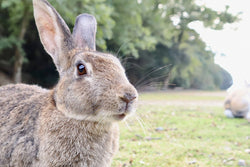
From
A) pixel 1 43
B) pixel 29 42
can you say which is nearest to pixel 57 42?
pixel 1 43

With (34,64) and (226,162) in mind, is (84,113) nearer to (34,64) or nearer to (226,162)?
(226,162)

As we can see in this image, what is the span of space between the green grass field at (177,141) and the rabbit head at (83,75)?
48 centimetres

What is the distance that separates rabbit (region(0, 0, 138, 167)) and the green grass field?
0.41 m

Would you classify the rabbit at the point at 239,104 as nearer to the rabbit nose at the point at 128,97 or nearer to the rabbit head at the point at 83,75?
the rabbit head at the point at 83,75

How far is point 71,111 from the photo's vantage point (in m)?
2.44

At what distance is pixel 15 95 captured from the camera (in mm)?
3316

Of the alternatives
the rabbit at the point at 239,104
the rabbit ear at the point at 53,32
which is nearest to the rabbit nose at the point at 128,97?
the rabbit ear at the point at 53,32

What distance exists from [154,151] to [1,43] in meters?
8.36

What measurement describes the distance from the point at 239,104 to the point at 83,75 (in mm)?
6377

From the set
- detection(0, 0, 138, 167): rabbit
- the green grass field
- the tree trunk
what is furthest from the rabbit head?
the tree trunk

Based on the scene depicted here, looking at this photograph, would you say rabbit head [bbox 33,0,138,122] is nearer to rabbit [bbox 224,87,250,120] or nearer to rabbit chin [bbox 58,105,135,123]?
rabbit chin [bbox 58,105,135,123]

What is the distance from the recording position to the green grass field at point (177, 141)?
3.55 m

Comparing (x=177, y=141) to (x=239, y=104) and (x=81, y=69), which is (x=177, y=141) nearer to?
(x=81, y=69)

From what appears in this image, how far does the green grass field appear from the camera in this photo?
11.7 ft
